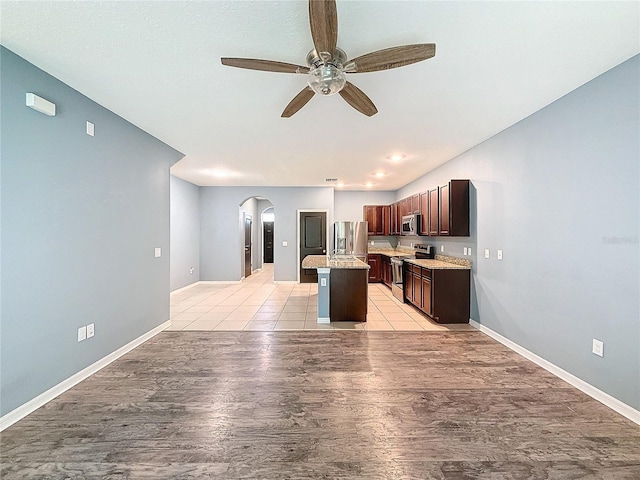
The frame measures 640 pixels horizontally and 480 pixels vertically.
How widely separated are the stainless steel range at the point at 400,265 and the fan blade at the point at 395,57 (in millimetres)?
3996

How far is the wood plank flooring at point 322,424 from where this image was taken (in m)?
1.57

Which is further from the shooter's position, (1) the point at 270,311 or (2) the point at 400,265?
(2) the point at 400,265

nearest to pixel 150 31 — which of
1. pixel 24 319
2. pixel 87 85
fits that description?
pixel 87 85

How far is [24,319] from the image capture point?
6.65 ft

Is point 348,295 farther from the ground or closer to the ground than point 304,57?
closer to the ground

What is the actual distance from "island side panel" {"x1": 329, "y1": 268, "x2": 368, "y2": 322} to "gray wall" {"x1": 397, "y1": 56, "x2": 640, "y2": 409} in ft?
5.61

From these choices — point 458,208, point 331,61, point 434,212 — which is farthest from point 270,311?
point 331,61

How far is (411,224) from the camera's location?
5.45m

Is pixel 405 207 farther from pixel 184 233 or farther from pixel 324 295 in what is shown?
pixel 184 233

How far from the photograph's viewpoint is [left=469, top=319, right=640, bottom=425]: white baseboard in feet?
6.57

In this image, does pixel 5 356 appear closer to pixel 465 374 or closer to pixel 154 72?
pixel 154 72

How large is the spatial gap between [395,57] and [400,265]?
420 cm

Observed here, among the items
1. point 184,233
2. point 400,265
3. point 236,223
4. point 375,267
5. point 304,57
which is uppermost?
point 304,57

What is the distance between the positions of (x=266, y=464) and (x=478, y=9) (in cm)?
299
